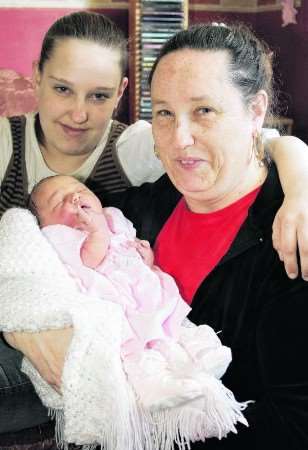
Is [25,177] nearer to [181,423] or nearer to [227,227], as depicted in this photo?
[227,227]

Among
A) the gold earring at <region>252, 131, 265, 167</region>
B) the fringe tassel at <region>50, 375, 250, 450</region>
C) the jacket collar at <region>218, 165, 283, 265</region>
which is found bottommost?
the fringe tassel at <region>50, 375, 250, 450</region>

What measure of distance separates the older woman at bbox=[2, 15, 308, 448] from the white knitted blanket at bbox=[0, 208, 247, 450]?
7cm

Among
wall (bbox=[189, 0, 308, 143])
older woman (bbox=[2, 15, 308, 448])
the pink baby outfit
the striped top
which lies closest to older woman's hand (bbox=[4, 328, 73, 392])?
older woman (bbox=[2, 15, 308, 448])

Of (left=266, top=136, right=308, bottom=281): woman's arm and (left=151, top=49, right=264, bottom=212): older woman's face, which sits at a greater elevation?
(left=151, top=49, right=264, bottom=212): older woman's face

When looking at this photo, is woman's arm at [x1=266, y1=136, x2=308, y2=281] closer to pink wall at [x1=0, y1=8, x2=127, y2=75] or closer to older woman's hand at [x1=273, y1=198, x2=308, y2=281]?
older woman's hand at [x1=273, y1=198, x2=308, y2=281]

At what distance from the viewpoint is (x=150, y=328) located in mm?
1428

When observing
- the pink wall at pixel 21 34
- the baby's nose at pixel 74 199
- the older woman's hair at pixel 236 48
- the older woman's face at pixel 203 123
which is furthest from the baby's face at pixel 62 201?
the pink wall at pixel 21 34

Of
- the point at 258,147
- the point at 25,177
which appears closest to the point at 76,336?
the point at 258,147

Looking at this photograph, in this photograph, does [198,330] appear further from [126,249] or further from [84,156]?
[84,156]

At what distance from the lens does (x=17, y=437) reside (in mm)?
1651

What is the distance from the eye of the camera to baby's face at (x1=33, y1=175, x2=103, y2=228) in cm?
174

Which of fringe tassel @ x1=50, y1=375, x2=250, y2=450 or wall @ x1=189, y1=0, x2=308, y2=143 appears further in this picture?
wall @ x1=189, y1=0, x2=308, y2=143

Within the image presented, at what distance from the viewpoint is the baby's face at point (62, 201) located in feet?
5.70

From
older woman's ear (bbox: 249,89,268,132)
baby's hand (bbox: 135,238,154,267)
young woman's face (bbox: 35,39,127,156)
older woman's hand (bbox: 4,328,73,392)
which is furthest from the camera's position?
young woman's face (bbox: 35,39,127,156)
